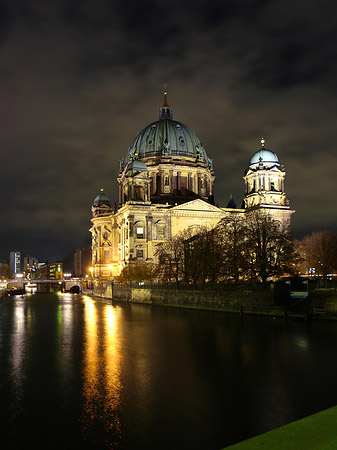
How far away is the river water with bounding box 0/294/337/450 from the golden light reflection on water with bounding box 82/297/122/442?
5cm

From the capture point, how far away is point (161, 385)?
2008 cm

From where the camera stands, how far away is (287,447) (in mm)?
8828

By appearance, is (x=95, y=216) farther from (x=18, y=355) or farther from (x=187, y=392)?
(x=187, y=392)

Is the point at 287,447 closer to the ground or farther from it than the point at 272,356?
farther from it

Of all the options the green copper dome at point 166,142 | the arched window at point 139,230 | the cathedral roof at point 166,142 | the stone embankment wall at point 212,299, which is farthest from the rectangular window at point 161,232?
the green copper dome at point 166,142

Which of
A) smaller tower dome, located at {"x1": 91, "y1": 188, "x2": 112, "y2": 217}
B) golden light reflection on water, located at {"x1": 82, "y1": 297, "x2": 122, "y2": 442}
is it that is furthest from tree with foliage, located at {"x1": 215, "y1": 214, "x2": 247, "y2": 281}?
smaller tower dome, located at {"x1": 91, "y1": 188, "x2": 112, "y2": 217}

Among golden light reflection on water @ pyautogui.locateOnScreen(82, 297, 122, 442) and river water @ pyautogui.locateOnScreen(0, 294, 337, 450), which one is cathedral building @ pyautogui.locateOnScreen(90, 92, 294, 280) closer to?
golden light reflection on water @ pyautogui.locateOnScreen(82, 297, 122, 442)

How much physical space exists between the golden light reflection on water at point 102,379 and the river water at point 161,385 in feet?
0.16

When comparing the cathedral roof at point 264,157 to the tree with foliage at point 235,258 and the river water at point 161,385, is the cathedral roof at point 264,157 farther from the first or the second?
the river water at point 161,385

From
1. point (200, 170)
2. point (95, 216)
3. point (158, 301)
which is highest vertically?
point (200, 170)

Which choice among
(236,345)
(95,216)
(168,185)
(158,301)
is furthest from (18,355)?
(95,216)

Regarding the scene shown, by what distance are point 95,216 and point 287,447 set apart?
11590 centimetres

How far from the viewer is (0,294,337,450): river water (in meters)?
14.4

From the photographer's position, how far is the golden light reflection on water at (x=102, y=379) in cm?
1590
